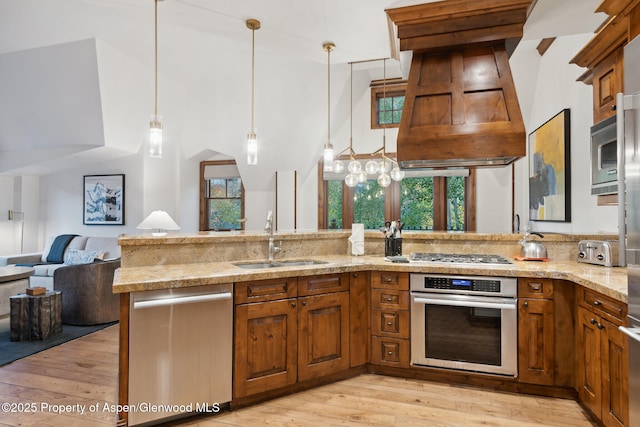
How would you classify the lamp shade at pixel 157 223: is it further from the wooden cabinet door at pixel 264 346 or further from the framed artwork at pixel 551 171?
the framed artwork at pixel 551 171

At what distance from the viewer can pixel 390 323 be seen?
8.96ft

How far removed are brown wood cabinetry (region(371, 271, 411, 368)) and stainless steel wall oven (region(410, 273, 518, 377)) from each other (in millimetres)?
62

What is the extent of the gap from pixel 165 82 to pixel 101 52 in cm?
148

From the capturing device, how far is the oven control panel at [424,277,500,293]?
2508 millimetres

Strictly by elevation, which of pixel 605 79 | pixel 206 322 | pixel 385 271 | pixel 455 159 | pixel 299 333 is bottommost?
pixel 299 333

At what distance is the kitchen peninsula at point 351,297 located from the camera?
2174 millimetres

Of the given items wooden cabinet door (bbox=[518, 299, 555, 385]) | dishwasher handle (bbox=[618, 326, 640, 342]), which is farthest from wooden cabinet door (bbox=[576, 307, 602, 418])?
dishwasher handle (bbox=[618, 326, 640, 342])

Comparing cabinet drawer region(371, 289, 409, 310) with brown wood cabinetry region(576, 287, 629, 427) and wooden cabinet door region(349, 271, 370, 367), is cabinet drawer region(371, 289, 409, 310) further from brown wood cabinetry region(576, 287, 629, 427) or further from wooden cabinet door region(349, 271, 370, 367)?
brown wood cabinetry region(576, 287, 629, 427)

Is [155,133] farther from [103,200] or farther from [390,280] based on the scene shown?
[103,200]

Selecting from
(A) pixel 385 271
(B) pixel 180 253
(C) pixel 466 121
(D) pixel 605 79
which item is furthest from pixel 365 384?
(D) pixel 605 79

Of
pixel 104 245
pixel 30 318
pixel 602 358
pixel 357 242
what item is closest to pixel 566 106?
pixel 357 242

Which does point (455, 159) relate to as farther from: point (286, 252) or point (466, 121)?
point (286, 252)

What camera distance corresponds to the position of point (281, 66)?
17.2 feet

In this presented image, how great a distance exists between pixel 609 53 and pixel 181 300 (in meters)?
3.18
